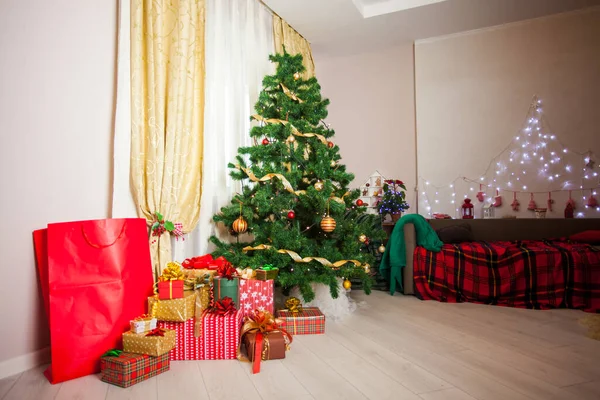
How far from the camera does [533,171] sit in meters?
4.01

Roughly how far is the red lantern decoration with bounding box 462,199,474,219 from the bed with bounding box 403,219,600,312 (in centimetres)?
103

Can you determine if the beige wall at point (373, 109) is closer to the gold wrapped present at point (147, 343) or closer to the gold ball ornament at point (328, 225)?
the gold ball ornament at point (328, 225)

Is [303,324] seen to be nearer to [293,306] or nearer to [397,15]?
[293,306]

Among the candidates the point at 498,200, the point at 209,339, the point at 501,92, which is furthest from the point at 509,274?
the point at 501,92

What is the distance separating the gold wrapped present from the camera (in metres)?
1.58

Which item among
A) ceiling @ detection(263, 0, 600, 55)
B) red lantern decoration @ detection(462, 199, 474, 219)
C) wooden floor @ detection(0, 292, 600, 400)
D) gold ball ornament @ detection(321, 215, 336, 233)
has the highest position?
ceiling @ detection(263, 0, 600, 55)

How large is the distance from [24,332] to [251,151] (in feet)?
5.31

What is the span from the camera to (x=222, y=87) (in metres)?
2.93

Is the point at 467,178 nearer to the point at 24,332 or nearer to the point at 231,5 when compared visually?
the point at 231,5

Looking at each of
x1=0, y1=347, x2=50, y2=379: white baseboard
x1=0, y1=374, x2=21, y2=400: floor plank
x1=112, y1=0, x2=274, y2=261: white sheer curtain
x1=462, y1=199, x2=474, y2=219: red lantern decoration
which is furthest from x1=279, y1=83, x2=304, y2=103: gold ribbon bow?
x1=462, y1=199, x2=474, y2=219: red lantern decoration

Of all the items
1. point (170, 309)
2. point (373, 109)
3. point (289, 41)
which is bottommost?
point (170, 309)

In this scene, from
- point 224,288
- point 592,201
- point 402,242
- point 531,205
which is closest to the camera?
point 224,288

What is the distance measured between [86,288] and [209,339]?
59 centimetres

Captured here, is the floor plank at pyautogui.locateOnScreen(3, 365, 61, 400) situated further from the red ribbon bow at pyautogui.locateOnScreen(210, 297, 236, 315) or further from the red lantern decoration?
the red lantern decoration
